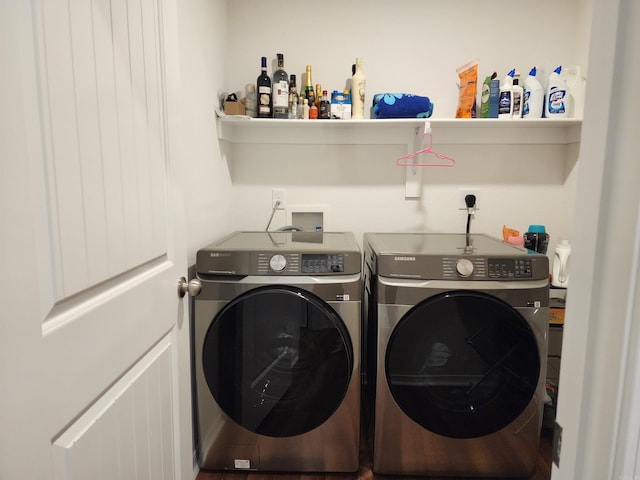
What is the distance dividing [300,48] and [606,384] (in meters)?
1.98

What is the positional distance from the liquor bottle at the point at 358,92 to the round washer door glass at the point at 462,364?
982 mm

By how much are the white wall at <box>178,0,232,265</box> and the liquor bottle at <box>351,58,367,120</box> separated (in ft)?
2.13

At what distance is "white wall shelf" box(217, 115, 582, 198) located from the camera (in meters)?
1.90

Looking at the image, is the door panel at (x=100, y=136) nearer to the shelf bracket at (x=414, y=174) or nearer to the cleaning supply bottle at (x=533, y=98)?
the shelf bracket at (x=414, y=174)

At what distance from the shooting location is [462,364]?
1.40 m

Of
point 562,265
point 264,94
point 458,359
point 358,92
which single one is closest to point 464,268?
point 458,359

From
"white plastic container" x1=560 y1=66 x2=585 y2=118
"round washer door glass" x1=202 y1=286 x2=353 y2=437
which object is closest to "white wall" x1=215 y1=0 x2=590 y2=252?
"white plastic container" x1=560 y1=66 x2=585 y2=118

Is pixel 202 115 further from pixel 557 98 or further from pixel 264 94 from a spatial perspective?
pixel 557 98

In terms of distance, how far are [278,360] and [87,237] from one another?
0.93 metres

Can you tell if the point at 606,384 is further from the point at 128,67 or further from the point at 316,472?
the point at 316,472

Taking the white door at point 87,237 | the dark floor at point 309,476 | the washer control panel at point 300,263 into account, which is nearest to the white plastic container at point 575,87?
the washer control panel at point 300,263

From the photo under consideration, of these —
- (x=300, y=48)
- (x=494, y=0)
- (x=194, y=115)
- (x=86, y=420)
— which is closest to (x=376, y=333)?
(x=86, y=420)

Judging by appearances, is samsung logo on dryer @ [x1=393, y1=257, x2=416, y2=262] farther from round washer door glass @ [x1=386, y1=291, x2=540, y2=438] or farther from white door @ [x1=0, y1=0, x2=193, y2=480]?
white door @ [x1=0, y1=0, x2=193, y2=480]

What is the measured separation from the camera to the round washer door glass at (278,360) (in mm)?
1368
